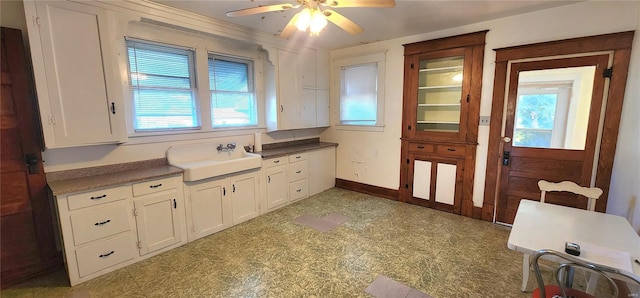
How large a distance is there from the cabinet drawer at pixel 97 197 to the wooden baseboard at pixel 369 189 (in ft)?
11.3

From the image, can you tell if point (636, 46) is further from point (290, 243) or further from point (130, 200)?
point (130, 200)

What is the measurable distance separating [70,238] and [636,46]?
17.7 ft

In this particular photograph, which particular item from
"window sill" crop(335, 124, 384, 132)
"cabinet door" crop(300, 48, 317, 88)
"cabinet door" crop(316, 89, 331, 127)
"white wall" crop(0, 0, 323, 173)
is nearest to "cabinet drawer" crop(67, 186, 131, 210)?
"white wall" crop(0, 0, 323, 173)

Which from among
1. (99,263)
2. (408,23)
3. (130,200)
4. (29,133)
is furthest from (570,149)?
(29,133)

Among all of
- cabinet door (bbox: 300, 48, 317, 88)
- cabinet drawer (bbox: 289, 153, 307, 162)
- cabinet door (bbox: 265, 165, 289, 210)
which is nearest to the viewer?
cabinet door (bbox: 265, 165, 289, 210)

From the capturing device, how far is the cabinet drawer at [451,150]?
3.79 metres

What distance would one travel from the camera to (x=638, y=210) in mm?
2176

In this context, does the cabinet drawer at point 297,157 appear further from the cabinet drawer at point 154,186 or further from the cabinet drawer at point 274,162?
the cabinet drawer at point 154,186

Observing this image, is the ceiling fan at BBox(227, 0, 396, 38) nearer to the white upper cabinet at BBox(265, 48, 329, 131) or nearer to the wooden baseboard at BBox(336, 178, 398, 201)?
the white upper cabinet at BBox(265, 48, 329, 131)

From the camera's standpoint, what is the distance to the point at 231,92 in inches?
154

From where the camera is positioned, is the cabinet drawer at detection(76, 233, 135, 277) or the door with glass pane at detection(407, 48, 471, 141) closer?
the cabinet drawer at detection(76, 233, 135, 277)

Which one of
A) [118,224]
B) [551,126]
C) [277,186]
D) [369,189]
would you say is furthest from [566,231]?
[118,224]

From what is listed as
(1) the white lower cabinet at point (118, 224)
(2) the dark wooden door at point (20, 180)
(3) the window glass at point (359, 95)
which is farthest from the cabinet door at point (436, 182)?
(2) the dark wooden door at point (20, 180)

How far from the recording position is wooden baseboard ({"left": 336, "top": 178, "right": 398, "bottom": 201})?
4.57 m
